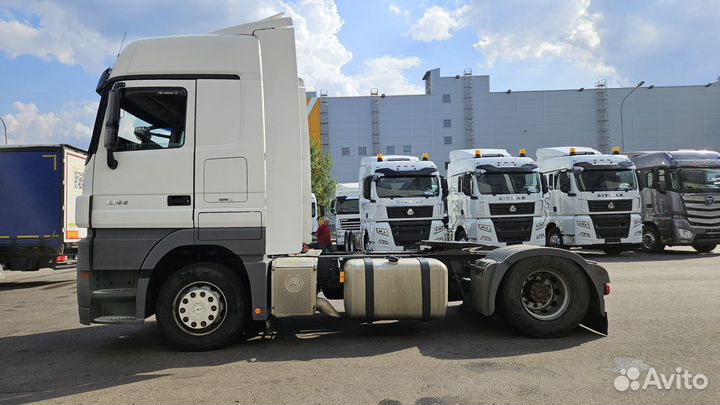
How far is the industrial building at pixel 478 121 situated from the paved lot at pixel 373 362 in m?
47.1

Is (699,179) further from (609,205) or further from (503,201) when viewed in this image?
(503,201)

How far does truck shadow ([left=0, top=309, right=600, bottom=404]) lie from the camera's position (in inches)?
196

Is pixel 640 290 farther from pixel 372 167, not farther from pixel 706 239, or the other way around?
pixel 706 239

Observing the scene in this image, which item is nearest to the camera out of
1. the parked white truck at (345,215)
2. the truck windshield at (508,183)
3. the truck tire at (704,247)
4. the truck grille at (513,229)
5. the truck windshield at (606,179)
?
the truck grille at (513,229)

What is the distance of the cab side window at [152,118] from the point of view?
18.4 ft

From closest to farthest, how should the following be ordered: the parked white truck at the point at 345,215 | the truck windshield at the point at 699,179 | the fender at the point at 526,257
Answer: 1. the fender at the point at 526,257
2. the truck windshield at the point at 699,179
3. the parked white truck at the point at 345,215

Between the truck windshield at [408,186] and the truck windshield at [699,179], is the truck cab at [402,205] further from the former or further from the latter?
the truck windshield at [699,179]

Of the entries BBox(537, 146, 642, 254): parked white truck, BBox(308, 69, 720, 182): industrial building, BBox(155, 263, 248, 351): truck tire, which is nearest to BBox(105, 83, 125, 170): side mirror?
BBox(155, 263, 248, 351): truck tire

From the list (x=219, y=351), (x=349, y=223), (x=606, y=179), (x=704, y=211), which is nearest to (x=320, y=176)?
(x=349, y=223)

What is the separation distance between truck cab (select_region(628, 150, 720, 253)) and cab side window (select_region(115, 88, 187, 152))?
54.4 ft

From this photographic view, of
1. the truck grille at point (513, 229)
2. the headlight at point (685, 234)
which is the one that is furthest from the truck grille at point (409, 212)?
the headlight at point (685, 234)

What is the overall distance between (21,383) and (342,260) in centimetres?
360

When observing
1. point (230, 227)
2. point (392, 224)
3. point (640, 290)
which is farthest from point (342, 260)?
point (392, 224)

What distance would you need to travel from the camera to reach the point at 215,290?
225 inches
